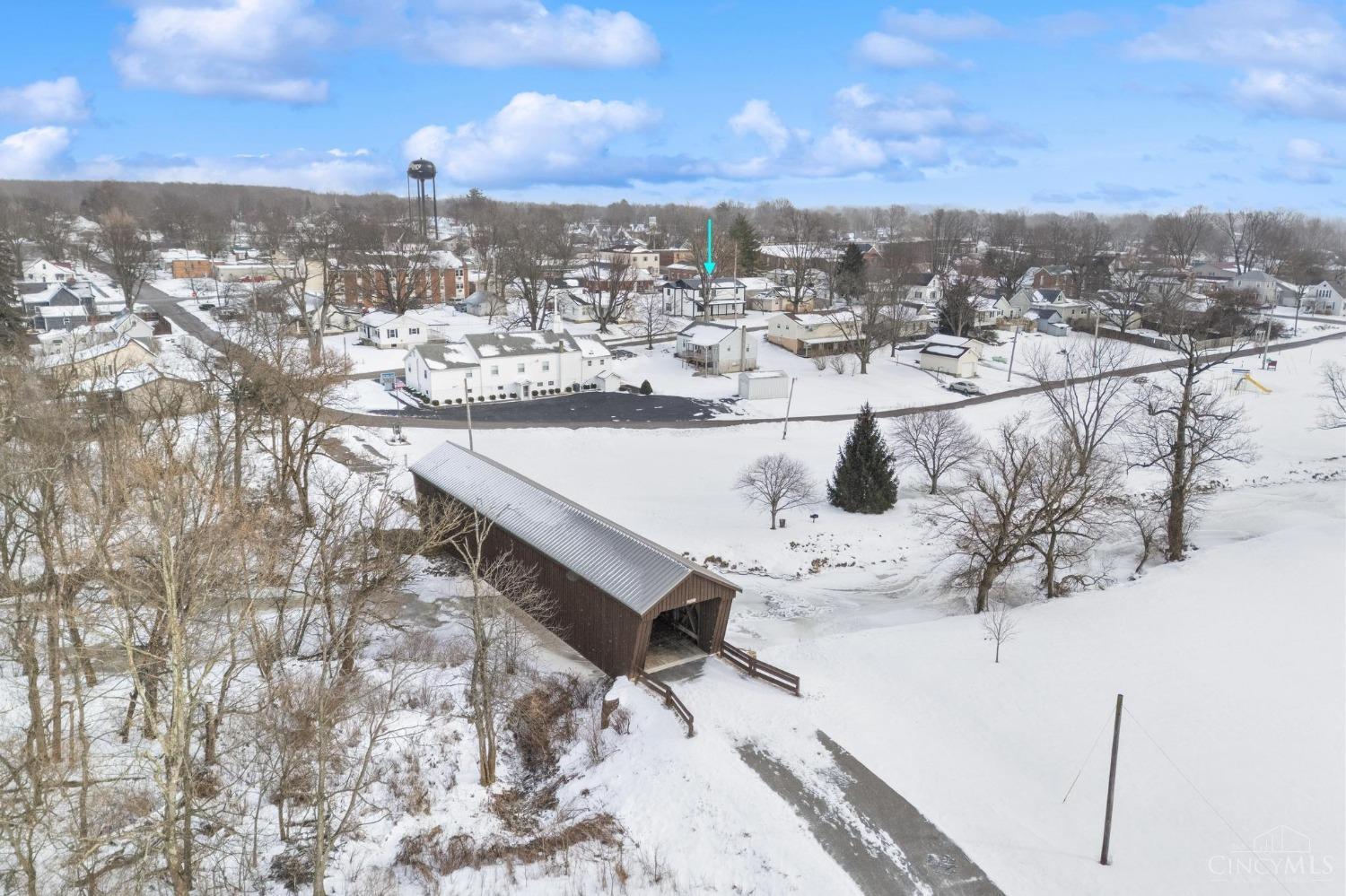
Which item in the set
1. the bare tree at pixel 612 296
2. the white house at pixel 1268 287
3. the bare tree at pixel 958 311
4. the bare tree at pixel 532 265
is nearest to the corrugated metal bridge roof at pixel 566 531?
the bare tree at pixel 532 265

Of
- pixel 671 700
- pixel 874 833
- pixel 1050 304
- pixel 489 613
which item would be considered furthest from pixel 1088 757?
pixel 1050 304

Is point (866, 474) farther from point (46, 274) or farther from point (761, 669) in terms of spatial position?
point (46, 274)

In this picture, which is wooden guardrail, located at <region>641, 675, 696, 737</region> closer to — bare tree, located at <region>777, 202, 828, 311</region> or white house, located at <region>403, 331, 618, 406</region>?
white house, located at <region>403, 331, 618, 406</region>

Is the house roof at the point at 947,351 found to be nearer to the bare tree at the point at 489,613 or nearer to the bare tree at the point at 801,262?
the bare tree at the point at 801,262

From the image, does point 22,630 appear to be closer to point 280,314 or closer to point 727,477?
point 727,477

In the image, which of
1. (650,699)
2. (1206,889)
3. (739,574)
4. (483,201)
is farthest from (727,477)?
(483,201)
